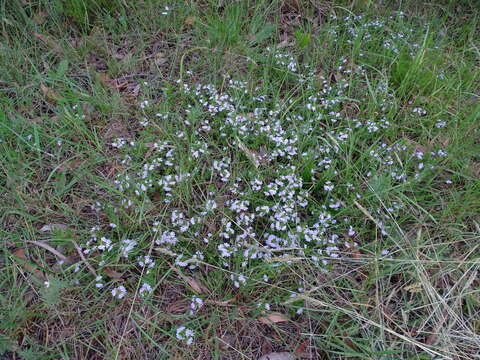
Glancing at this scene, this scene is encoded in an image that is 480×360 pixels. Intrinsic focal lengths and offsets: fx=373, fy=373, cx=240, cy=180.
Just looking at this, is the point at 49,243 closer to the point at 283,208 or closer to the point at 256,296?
the point at 256,296

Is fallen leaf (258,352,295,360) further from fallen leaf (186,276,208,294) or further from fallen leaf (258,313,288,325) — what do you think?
fallen leaf (186,276,208,294)

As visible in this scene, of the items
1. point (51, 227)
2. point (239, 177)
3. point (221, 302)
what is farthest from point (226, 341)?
point (51, 227)

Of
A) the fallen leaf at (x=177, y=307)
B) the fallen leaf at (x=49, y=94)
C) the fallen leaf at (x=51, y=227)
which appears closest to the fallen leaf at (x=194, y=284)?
the fallen leaf at (x=177, y=307)

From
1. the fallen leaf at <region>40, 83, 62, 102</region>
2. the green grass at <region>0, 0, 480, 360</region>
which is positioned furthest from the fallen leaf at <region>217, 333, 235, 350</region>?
the fallen leaf at <region>40, 83, 62, 102</region>

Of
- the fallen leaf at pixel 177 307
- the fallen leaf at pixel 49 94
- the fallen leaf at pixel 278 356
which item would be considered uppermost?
the fallen leaf at pixel 49 94

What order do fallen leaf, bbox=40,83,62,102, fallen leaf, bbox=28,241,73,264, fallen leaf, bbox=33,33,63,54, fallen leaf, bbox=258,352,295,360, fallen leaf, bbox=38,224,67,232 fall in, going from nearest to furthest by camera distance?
fallen leaf, bbox=258,352,295,360 → fallen leaf, bbox=28,241,73,264 → fallen leaf, bbox=38,224,67,232 → fallen leaf, bbox=40,83,62,102 → fallen leaf, bbox=33,33,63,54

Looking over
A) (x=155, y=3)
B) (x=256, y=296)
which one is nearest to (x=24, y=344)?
(x=256, y=296)

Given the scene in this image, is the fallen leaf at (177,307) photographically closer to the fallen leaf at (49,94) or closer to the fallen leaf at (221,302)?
the fallen leaf at (221,302)
